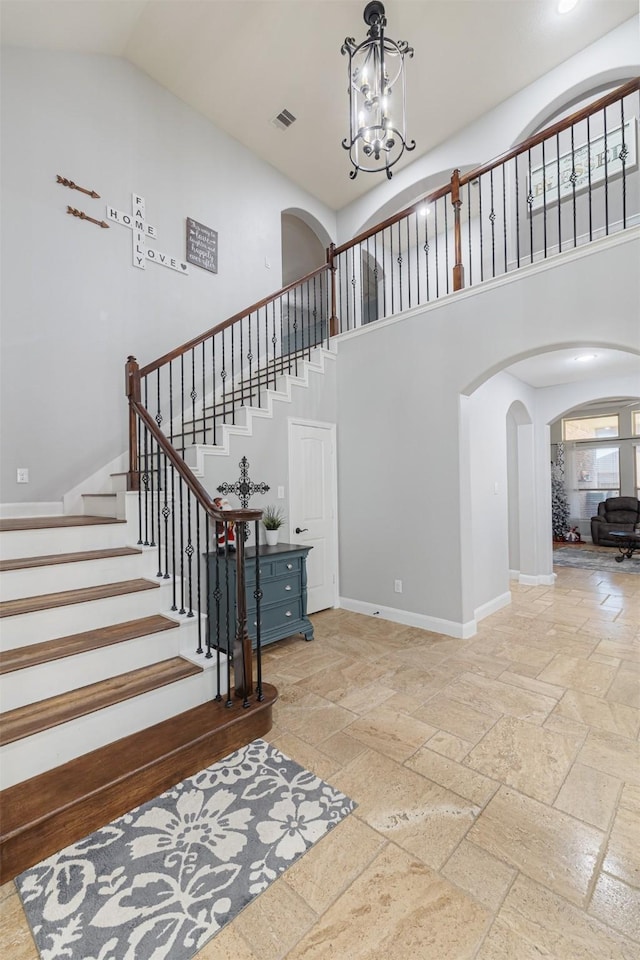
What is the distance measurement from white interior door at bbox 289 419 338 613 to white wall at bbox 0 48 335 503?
185 cm

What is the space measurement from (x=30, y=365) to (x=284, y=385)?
2275mm

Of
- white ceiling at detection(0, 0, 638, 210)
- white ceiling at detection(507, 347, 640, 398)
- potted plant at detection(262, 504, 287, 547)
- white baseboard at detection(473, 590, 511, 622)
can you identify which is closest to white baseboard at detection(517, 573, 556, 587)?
white baseboard at detection(473, 590, 511, 622)

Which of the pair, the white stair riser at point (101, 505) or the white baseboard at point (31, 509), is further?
the white baseboard at point (31, 509)

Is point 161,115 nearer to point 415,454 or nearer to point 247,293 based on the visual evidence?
point 247,293

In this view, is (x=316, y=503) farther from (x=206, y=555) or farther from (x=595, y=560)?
(x=595, y=560)

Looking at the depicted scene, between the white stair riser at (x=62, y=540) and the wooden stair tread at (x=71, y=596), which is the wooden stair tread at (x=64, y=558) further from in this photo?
the wooden stair tread at (x=71, y=596)

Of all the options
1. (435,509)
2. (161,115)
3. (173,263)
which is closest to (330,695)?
(435,509)

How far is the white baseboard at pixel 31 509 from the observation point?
361 centimetres

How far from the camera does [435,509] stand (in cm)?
394

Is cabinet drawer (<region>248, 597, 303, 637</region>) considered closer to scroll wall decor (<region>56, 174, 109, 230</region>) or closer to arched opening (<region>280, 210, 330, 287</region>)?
scroll wall decor (<region>56, 174, 109, 230</region>)

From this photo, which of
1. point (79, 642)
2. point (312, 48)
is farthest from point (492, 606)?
point (312, 48)

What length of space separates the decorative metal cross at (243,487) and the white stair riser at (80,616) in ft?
3.85

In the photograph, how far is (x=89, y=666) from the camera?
2.13m

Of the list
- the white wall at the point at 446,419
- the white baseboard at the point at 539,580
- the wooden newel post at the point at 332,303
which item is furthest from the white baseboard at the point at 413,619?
the wooden newel post at the point at 332,303
